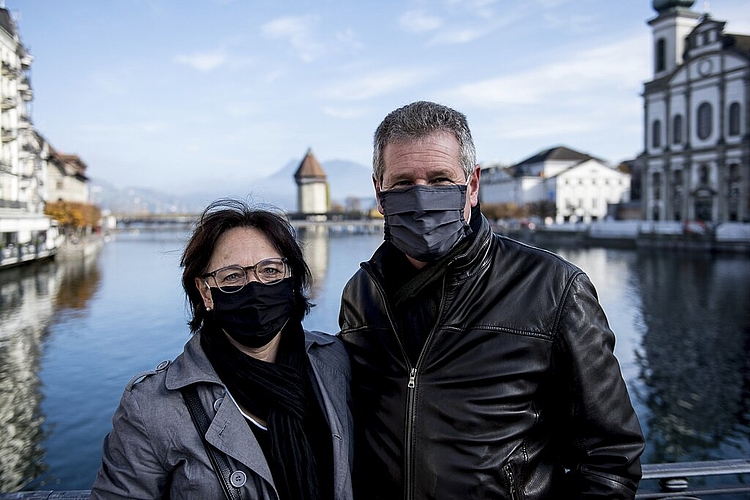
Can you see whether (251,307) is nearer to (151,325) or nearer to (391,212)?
(391,212)

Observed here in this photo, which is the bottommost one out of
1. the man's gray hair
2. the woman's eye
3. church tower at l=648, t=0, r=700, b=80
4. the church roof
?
the woman's eye

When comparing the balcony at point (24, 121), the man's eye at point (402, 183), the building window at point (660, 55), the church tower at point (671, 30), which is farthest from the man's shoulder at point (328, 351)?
the building window at point (660, 55)

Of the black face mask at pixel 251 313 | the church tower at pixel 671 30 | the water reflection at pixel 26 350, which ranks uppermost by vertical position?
the church tower at pixel 671 30

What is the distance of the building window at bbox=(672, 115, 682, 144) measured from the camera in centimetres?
4925

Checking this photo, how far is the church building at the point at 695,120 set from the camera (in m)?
44.1

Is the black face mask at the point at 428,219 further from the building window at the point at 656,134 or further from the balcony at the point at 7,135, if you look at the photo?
the building window at the point at 656,134

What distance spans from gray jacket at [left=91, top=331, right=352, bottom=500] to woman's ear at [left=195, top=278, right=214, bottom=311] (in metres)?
0.27

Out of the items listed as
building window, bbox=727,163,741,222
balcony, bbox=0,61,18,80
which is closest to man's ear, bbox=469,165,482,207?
balcony, bbox=0,61,18,80

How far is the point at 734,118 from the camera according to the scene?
146 ft

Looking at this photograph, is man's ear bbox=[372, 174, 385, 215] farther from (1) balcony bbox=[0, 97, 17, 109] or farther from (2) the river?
(1) balcony bbox=[0, 97, 17, 109]

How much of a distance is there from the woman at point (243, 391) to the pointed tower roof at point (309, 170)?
333 feet

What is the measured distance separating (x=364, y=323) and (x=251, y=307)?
1.20 feet

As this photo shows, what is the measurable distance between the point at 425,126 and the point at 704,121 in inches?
2053

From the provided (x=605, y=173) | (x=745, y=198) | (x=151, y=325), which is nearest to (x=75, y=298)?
(x=151, y=325)
